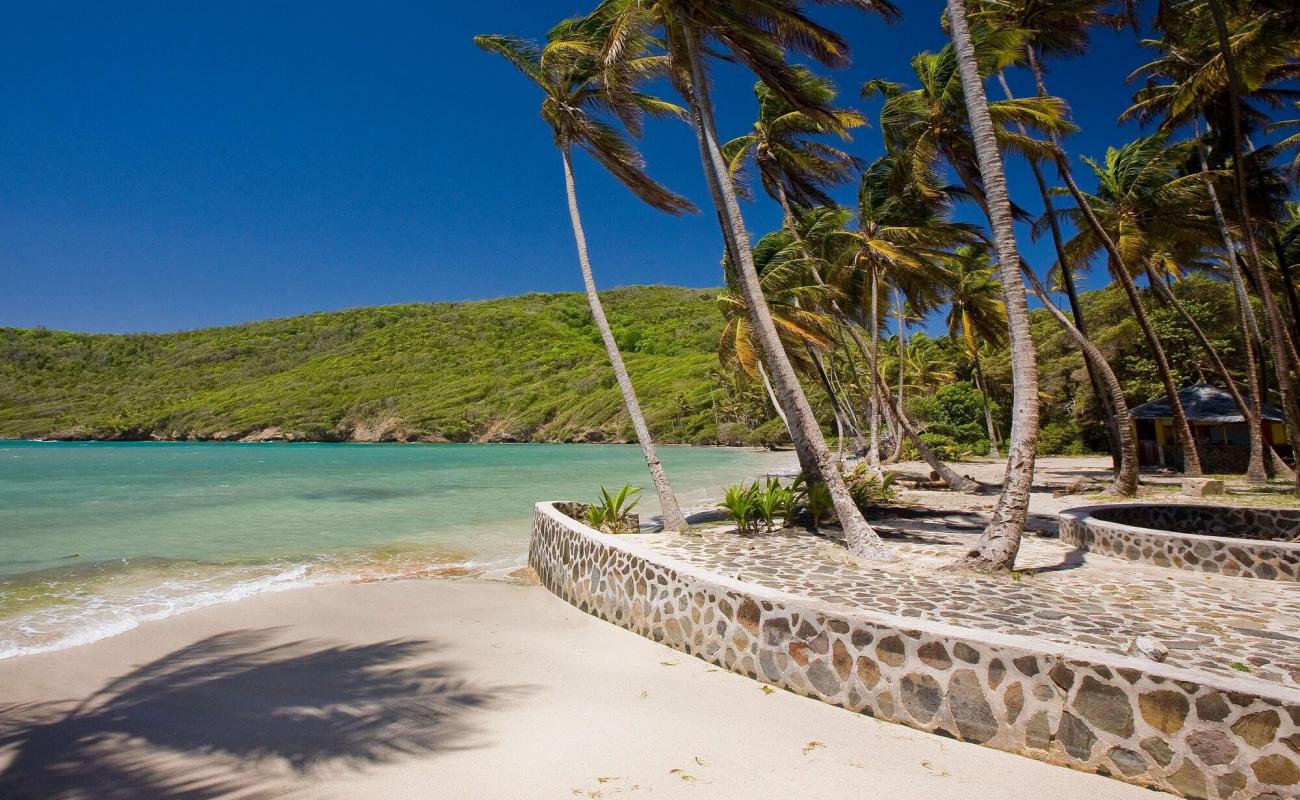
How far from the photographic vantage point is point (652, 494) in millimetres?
19531

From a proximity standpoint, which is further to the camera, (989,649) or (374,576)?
(374,576)

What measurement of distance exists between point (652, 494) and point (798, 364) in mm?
6732

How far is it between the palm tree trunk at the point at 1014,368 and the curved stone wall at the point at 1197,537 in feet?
6.05

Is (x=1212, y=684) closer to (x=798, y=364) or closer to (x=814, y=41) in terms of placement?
(x=814, y=41)

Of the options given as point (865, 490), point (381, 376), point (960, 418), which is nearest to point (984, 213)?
point (865, 490)

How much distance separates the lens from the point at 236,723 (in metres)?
4.02

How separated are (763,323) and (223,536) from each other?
11.7m

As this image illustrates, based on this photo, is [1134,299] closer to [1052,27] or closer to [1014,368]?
[1052,27]

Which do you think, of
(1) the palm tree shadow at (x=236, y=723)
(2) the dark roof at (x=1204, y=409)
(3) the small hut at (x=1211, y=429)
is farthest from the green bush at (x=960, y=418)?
(1) the palm tree shadow at (x=236, y=723)

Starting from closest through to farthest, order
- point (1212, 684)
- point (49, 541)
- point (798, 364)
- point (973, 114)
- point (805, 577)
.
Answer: point (1212, 684) < point (805, 577) < point (973, 114) < point (49, 541) < point (798, 364)

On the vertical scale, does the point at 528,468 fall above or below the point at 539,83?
below

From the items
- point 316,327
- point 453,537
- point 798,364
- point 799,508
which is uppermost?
point 316,327

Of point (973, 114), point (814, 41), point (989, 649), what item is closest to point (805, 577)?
point (989, 649)

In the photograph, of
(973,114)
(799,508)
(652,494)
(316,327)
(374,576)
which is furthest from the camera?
(316,327)
